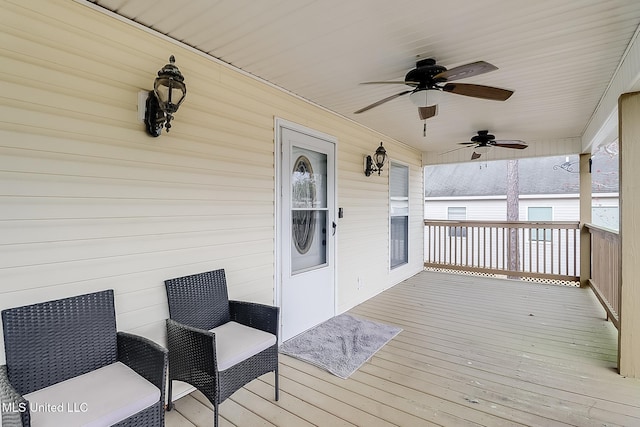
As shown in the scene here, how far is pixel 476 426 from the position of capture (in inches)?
80.7

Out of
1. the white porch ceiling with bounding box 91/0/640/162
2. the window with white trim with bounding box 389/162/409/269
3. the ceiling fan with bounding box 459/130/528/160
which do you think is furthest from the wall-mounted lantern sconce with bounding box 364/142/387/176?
the ceiling fan with bounding box 459/130/528/160

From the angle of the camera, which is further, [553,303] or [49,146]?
[553,303]

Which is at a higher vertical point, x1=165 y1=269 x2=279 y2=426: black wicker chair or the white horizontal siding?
the white horizontal siding

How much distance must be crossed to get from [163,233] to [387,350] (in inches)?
92.1

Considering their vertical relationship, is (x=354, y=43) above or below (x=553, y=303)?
above

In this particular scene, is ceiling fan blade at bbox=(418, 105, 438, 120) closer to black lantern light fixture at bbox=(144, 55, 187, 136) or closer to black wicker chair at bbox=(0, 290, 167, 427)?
black lantern light fixture at bbox=(144, 55, 187, 136)

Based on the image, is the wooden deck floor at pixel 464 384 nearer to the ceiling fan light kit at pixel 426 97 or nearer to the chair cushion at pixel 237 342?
the chair cushion at pixel 237 342

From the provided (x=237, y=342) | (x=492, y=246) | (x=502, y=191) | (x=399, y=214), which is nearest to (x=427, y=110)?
(x=237, y=342)

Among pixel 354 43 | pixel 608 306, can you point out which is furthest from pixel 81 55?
pixel 608 306

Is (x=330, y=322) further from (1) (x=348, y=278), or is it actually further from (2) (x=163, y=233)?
(2) (x=163, y=233)

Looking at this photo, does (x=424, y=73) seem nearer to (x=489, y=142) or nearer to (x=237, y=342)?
(x=237, y=342)

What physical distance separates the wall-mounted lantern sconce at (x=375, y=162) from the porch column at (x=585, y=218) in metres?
3.70

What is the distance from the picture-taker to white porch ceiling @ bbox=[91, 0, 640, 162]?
6.48ft

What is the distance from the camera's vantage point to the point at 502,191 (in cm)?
1071
